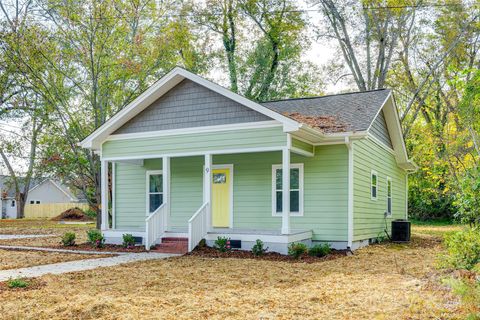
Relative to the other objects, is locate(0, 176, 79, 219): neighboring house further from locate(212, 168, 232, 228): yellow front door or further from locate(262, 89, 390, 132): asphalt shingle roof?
locate(262, 89, 390, 132): asphalt shingle roof

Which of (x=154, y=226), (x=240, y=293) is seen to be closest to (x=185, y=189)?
(x=154, y=226)

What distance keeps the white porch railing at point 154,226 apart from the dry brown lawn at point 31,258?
1.58 metres

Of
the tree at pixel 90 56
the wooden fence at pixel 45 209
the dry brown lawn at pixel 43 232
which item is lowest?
the wooden fence at pixel 45 209

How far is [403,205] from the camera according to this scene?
20688 millimetres

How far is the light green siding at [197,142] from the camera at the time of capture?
12.2 meters

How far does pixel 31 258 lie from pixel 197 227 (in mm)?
4021

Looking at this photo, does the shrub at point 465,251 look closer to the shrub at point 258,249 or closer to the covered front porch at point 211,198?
the covered front porch at point 211,198

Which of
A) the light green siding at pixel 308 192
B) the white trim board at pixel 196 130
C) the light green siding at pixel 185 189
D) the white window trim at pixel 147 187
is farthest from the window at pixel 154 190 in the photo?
the light green siding at pixel 308 192

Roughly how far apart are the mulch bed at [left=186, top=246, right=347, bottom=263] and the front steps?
1.17 feet

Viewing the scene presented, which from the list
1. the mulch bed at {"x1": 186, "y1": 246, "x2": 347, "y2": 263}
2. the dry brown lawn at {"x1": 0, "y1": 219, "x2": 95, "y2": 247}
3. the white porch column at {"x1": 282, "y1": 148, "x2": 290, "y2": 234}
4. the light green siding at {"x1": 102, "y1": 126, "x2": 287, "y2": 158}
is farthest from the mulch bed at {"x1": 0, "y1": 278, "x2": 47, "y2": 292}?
the dry brown lawn at {"x1": 0, "y1": 219, "x2": 95, "y2": 247}

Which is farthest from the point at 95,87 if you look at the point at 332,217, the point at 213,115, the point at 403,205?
the point at 403,205

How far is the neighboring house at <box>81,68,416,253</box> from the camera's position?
1253 centimetres

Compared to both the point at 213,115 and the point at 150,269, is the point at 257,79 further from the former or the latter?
the point at 150,269

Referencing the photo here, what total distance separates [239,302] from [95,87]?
1543 cm
